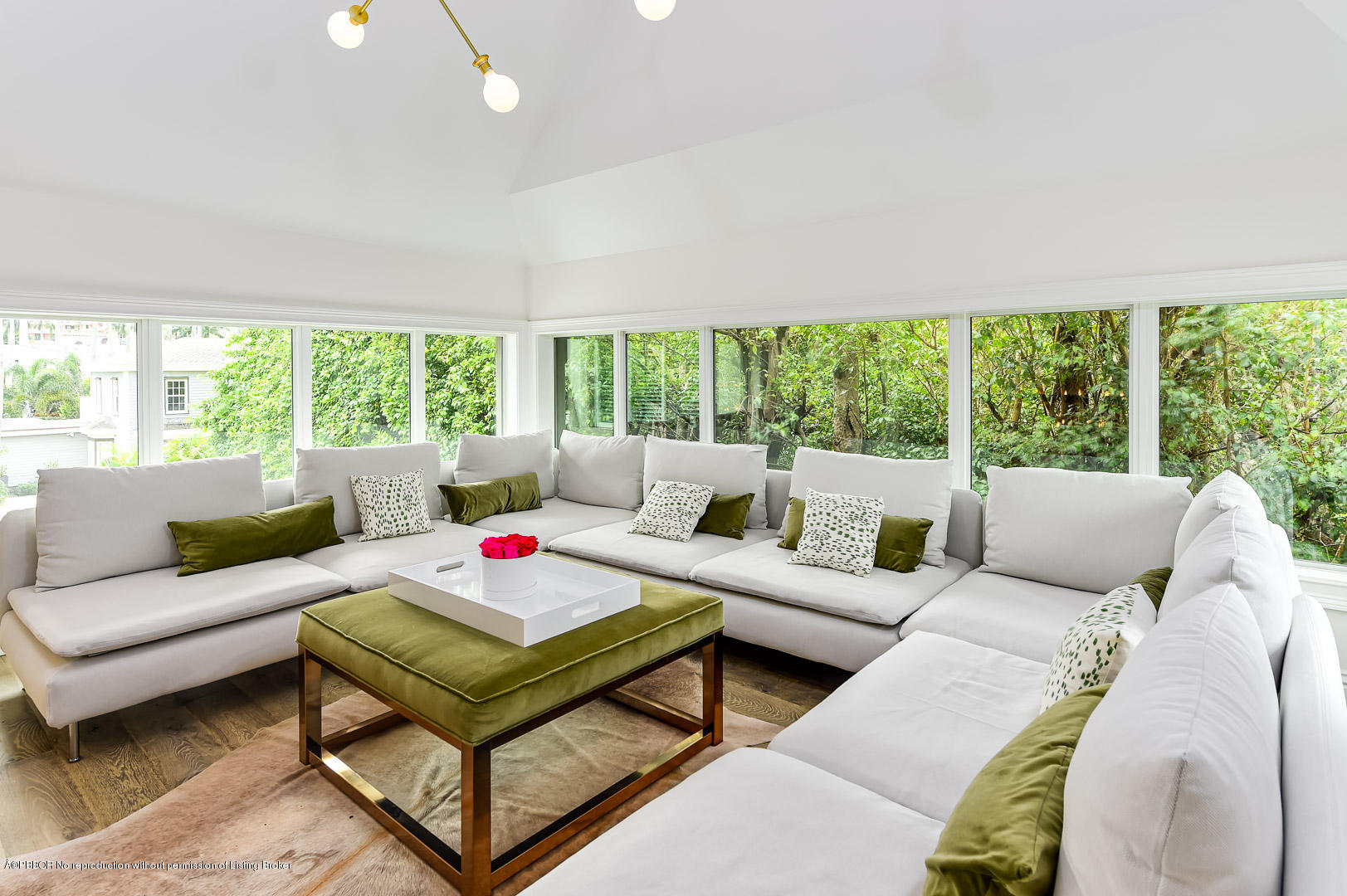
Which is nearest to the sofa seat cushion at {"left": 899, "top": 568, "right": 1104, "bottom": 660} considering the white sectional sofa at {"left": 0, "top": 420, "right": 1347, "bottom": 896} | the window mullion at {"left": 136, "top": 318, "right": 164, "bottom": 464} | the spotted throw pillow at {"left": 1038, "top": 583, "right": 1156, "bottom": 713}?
the white sectional sofa at {"left": 0, "top": 420, "right": 1347, "bottom": 896}

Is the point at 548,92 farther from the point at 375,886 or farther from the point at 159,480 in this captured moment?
the point at 375,886

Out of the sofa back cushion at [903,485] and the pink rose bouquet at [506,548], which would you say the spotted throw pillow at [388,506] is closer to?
the pink rose bouquet at [506,548]

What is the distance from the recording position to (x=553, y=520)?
Answer: 4.19 metres

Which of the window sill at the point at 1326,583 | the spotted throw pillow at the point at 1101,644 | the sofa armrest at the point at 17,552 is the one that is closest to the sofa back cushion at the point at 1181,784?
the spotted throw pillow at the point at 1101,644

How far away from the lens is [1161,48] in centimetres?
252

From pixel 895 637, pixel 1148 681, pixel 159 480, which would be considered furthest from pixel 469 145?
pixel 1148 681

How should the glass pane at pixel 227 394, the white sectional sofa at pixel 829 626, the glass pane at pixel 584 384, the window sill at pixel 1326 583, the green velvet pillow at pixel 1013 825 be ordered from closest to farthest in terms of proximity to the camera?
the green velvet pillow at pixel 1013 825, the white sectional sofa at pixel 829 626, the window sill at pixel 1326 583, the glass pane at pixel 227 394, the glass pane at pixel 584 384

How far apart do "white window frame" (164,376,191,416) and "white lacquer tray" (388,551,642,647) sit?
6.95 feet

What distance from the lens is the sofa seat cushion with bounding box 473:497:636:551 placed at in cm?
398

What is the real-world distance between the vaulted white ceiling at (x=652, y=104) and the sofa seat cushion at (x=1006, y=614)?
1.74 meters

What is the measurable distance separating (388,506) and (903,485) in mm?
2567

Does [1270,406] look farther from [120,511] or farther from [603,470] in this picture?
[120,511]

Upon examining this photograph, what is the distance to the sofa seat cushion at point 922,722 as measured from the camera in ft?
5.21

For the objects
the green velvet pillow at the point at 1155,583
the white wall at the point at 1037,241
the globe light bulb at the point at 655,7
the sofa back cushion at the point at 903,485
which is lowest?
the green velvet pillow at the point at 1155,583
